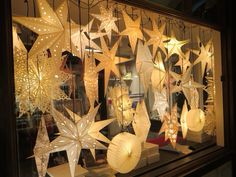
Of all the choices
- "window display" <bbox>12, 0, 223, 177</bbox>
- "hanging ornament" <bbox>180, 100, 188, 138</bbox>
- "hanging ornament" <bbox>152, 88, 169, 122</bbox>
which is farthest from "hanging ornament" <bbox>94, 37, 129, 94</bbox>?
"hanging ornament" <bbox>180, 100, 188, 138</bbox>

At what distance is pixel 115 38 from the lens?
159cm

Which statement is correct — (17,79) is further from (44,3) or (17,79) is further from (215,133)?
(215,133)

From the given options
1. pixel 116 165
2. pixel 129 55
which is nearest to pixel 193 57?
pixel 129 55

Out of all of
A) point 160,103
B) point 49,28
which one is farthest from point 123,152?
point 49,28

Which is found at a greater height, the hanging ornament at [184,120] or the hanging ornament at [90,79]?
the hanging ornament at [90,79]

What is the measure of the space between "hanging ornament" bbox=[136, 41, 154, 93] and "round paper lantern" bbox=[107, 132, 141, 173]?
1.35ft

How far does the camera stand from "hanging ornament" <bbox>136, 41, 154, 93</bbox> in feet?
4.93

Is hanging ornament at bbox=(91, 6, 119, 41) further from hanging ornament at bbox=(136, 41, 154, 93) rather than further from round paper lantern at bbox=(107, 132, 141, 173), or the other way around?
round paper lantern at bbox=(107, 132, 141, 173)

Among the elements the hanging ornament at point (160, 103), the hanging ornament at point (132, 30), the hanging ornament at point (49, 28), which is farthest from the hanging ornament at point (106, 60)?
the hanging ornament at point (160, 103)

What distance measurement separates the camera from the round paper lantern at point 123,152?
126 centimetres

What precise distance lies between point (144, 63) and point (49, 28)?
65cm

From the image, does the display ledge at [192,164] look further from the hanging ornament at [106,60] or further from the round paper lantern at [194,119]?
the hanging ornament at [106,60]

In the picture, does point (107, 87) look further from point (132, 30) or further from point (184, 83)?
point (184, 83)

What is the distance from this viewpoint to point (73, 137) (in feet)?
3.67
